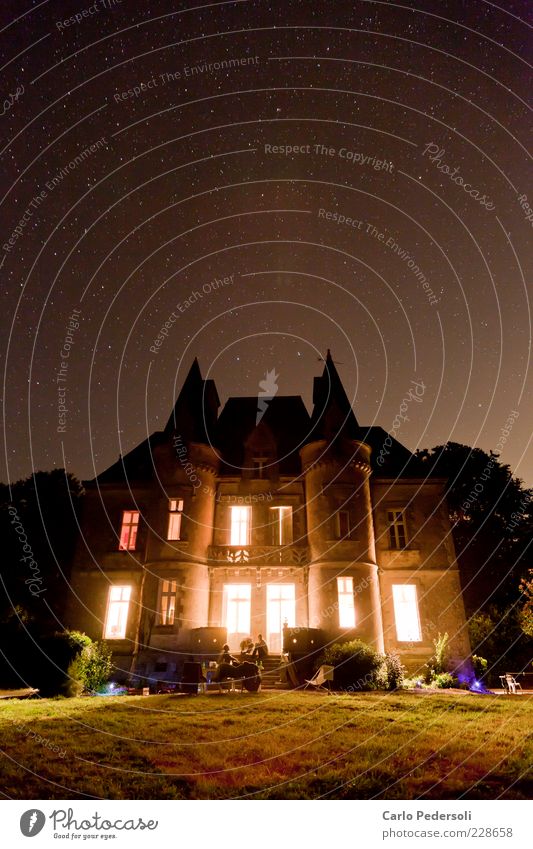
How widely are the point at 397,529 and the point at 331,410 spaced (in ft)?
23.1

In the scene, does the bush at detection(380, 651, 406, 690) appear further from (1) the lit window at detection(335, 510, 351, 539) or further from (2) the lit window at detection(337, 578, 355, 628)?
(1) the lit window at detection(335, 510, 351, 539)

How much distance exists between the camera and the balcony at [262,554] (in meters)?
22.8

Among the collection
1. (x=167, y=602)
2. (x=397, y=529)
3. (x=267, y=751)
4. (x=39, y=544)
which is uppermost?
(x=397, y=529)

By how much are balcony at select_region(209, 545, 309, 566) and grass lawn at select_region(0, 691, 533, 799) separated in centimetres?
1029

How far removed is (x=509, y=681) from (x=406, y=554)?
22.8 feet

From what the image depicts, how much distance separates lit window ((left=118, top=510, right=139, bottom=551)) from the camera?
24.1 m

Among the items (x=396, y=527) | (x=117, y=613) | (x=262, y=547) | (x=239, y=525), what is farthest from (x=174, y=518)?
(x=396, y=527)

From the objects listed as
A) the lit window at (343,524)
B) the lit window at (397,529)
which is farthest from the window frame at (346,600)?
the lit window at (397,529)

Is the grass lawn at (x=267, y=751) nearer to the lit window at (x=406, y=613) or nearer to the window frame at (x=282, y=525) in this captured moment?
the lit window at (x=406, y=613)

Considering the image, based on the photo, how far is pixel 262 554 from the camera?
22906 millimetres

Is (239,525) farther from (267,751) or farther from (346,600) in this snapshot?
(267,751)

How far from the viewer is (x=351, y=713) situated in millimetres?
11266

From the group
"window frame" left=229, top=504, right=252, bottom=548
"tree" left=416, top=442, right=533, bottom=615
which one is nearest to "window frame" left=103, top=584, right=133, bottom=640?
"window frame" left=229, top=504, right=252, bottom=548

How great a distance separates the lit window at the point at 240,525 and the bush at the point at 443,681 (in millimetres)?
9997
